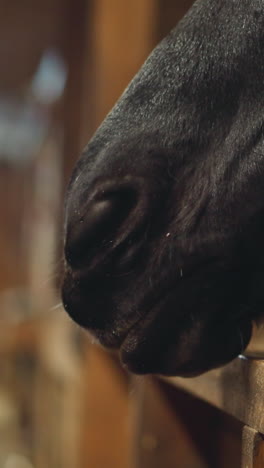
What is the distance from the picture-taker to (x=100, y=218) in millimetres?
567

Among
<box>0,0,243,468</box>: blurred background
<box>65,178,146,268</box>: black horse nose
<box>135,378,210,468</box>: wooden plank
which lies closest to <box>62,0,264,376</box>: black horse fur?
<box>65,178,146,268</box>: black horse nose

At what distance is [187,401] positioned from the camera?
94 centimetres

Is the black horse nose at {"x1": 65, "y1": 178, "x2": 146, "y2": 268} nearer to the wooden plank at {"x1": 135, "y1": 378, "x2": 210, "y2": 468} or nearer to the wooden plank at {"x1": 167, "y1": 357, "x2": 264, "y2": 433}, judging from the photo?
the wooden plank at {"x1": 167, "y1": 357, "x2": 264, "y2": 433}

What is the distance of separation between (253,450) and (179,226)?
17 cm

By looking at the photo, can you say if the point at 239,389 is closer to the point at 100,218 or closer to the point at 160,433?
the point at 100,218

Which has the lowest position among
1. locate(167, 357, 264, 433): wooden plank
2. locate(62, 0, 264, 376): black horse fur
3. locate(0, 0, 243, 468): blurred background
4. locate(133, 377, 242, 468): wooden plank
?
locate(0, 0, 243, 468): blurred background

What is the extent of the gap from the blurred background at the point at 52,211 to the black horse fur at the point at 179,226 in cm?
15

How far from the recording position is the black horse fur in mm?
564

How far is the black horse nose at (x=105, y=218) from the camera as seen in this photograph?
0.57 metres

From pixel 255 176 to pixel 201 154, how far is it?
0.15 ft

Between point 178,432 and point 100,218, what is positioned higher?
point 100,218

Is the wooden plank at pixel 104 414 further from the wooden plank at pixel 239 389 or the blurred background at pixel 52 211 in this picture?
the wooden plank at pixel 239 389

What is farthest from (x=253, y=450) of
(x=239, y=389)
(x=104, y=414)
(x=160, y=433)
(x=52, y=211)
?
(x=52, y=211)

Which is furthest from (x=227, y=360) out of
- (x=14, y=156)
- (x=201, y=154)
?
(x=14, y=156)
